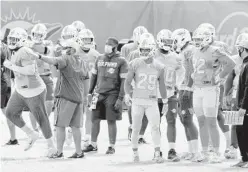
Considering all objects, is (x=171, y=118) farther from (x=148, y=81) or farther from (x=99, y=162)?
(x=99, y=162)

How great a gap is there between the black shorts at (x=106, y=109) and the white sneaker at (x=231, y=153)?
1934 millimetres

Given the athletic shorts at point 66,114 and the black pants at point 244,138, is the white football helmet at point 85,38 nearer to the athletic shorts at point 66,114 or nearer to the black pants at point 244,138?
the athletic shorts at point 66,114

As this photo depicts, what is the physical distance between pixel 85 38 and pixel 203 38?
2649 millimetres

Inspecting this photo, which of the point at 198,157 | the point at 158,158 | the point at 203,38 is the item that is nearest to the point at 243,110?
the point at 198,157

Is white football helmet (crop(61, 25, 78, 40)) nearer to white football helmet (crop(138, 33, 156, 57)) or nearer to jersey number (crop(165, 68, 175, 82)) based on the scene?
jersey number (crop(165, 68, 175, 82))

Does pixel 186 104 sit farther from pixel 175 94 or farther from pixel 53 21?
pixel 53 21

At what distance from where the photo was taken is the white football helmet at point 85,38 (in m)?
14.0

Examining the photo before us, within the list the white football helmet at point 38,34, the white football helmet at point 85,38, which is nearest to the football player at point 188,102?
the white football helmet at point 85,38

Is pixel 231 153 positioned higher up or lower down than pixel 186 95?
lower down

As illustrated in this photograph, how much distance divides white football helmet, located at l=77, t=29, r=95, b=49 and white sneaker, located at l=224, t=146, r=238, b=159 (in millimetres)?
3126

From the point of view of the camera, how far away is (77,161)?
40.0ft

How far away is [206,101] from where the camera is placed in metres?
12.2

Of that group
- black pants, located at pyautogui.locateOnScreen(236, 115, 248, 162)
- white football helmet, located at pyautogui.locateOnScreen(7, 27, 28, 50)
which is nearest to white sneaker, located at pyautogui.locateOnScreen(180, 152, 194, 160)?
black pants, located at pyautogui.locateOnScreen(236, 115, 248, 162)

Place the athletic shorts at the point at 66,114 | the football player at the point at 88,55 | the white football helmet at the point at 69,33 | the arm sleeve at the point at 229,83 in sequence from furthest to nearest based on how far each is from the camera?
1. the white football helmet at the point at 69,33
2. the football player at the point at 88,55
3. the athletic shorts at the point at 66,114
4. the arm sleeve at the point at 229,83
